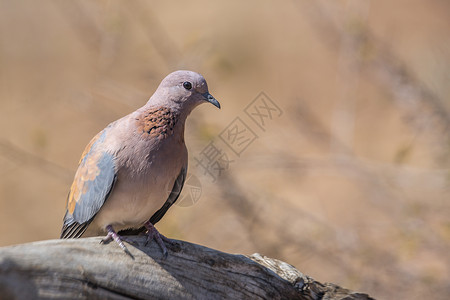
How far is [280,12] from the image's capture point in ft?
38.2

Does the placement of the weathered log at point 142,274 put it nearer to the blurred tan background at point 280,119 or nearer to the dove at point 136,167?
the dove at point 136,167

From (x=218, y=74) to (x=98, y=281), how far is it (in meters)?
3.66

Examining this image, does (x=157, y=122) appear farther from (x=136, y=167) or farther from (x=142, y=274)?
(x=142, y=274)

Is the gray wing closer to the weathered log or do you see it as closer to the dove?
the dove

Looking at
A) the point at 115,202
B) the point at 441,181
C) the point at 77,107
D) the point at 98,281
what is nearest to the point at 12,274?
the point at 98,281

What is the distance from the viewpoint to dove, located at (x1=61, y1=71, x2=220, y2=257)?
2.87m

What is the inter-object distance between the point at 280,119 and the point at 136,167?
617 centimetres

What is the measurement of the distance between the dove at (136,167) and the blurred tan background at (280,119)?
1591mm

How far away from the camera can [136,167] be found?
2.85 meters

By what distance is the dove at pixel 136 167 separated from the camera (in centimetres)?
287

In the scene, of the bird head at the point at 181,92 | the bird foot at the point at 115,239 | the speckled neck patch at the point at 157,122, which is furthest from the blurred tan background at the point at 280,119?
the bird foot at the point at 115,239

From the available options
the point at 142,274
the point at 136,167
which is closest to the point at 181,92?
the point at 136,167

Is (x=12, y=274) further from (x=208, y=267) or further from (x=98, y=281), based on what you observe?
(x=208, y=267)

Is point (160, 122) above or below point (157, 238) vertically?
above
